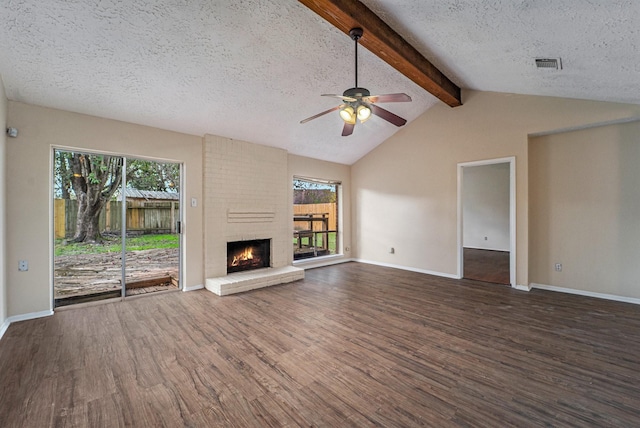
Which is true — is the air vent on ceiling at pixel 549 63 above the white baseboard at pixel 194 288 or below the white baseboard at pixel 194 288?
above

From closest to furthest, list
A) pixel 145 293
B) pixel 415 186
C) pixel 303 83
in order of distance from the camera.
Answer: pixel 303 83, pixel 145 293, pixel 415 186

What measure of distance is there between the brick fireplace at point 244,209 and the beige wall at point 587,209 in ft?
13.8

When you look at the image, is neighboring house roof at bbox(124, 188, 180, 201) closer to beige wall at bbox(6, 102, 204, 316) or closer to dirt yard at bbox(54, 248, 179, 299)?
A: beige wall at bbox(6, 102, 204, 316)

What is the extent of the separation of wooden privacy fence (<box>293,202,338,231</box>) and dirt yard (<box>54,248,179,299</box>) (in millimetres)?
2652

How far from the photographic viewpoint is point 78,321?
3.25m

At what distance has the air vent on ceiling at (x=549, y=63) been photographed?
2.99 meters

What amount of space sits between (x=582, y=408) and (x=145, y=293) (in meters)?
4.99

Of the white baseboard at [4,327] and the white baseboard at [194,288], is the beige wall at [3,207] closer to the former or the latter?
the white baseboard at [4,327]

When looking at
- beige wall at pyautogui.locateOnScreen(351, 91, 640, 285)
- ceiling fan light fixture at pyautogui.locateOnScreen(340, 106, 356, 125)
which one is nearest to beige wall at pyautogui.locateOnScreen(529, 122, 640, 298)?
beige wall at pyautogui.locateOnScreen(351, 91, 640, 285)

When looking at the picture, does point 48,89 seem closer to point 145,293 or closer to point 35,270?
point 35,270

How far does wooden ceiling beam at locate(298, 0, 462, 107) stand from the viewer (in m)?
2.58

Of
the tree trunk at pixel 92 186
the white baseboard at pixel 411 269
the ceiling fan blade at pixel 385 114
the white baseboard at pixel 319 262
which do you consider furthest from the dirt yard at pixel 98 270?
the white baseboard at pixel 411 269

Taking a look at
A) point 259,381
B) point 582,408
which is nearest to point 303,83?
point 259,381

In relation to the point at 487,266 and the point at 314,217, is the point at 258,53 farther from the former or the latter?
the point at 487,266
